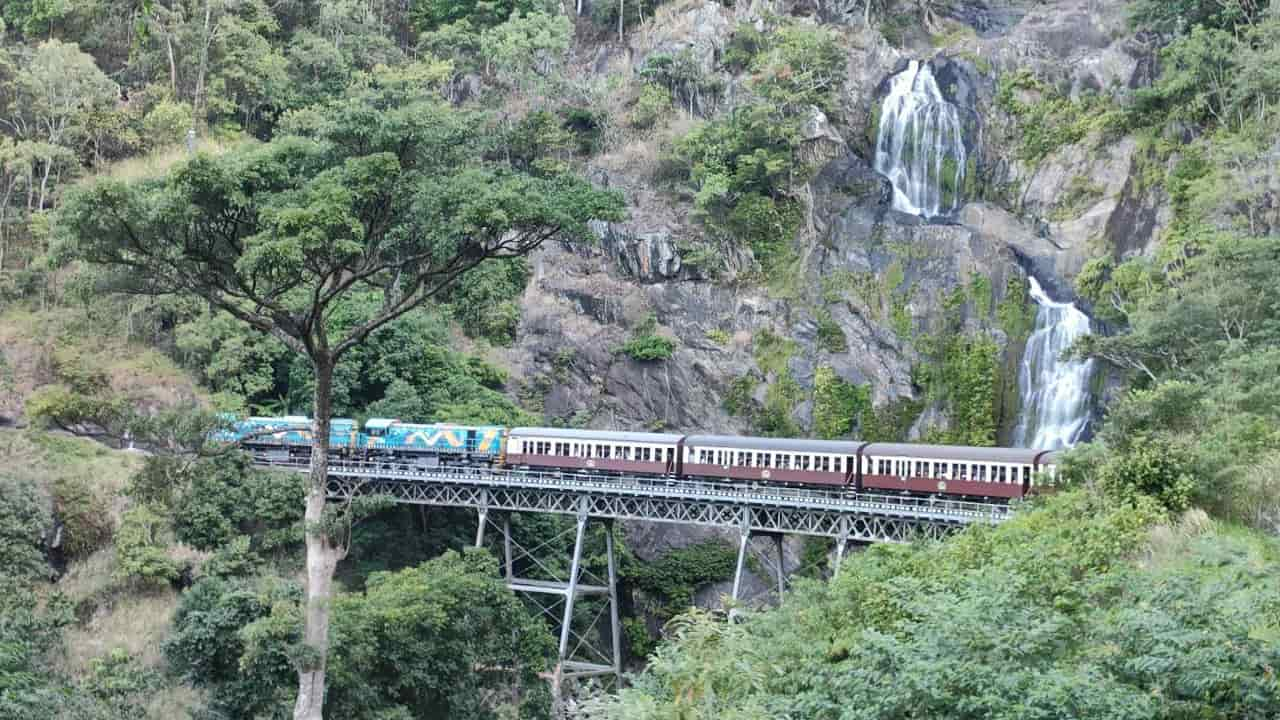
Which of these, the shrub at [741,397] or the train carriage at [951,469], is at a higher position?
the shrub at [741,397]

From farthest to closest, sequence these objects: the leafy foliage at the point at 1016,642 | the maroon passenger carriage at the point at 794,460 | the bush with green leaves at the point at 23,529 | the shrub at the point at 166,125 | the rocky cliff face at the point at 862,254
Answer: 1. the shrub at the point at 166,125
2. the rocky cliff face at the point at 862,254
3. the maroon passenger carriage at the point at 794,460
4. the bush with green leaves at the point at 23,529
5. the leafy foliage at the point at 1016,642

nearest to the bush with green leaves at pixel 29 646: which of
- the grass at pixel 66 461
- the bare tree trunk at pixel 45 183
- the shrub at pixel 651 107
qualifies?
the grass at pixel 66 461

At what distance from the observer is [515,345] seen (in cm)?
4622

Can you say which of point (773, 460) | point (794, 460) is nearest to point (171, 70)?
point (773, 460)

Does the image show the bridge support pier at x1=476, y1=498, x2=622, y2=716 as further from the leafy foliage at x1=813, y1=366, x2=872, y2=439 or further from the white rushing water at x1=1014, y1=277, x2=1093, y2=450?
the white rushing water at x1=1014, y1=277, x2=1093, y2=450

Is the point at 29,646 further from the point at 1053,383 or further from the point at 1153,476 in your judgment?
the point at 1053,383

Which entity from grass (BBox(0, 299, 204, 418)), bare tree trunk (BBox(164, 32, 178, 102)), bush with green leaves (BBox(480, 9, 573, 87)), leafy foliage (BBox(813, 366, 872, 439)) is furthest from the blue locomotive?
bush with green leaves (BBox(480, 9, 573, 87))

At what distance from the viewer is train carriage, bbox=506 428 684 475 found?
1411 inches

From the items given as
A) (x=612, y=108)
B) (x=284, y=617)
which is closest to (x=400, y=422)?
(x=284, y=617)

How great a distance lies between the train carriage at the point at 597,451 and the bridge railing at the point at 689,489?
0.35 m

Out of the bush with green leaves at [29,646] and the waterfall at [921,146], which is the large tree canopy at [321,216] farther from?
the waterfall at [921,146]

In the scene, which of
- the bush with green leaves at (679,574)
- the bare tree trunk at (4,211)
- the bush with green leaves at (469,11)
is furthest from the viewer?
the bush with green leaves at (469,11)

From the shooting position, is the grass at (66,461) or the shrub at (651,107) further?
the shrub at (651,107)

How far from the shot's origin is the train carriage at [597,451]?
3584 centimetres
